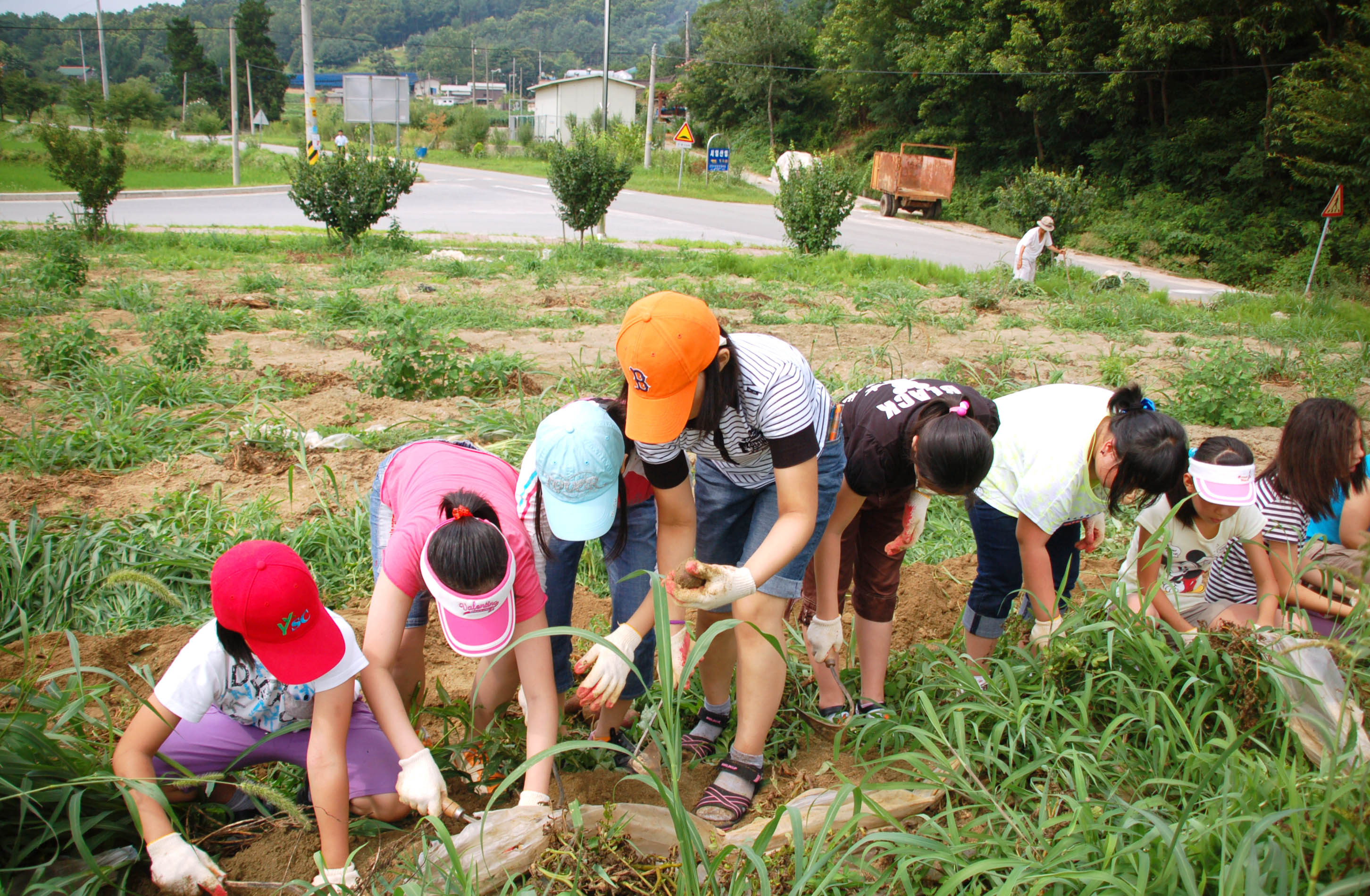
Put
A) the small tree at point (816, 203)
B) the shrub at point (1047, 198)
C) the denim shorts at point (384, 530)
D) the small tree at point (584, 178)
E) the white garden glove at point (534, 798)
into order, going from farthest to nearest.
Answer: the shrub at point (1047, 198) < the small tree at point (816, 203) < the small tree at point (584, 178) < the denim shorts at point (384, 530) < the white garden glove at point (534, 798)

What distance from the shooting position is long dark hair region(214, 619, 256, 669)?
1.68 metres

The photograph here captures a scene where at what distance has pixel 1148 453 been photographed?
2.01 meters

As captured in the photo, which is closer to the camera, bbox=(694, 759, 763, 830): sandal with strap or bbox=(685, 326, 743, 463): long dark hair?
bbox=(685, 326, 743, 463): long dark hair

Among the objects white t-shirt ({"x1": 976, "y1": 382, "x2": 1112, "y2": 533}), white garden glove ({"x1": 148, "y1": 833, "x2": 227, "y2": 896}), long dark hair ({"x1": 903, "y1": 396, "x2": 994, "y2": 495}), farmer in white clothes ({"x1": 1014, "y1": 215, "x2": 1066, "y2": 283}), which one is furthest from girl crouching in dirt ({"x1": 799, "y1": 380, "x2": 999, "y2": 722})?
farmer in white clothes ({"x1": 1014, "y1": 215, "x2": 1066, "y2": 283})

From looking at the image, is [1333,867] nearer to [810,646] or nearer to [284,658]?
[810,646]

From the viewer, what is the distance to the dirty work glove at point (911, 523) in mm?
2348

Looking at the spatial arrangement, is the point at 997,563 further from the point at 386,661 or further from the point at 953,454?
the point at 386,661

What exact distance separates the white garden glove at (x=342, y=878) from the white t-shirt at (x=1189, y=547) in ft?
6.44

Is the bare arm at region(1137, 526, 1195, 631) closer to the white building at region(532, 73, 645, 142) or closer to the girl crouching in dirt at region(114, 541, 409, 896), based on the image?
the girl crouching in dirt at region(114, 541, 409, 896)

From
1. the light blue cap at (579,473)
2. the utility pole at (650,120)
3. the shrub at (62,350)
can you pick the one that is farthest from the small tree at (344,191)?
the utility pole at (650,120)

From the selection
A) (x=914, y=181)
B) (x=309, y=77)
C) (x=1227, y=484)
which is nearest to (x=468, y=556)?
(x=1227, y=484)

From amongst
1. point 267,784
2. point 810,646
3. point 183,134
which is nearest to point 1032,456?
point 810,646

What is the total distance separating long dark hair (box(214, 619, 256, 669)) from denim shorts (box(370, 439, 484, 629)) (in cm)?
41

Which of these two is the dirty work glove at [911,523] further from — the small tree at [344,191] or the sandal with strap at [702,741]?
the small tree at [344,191]
